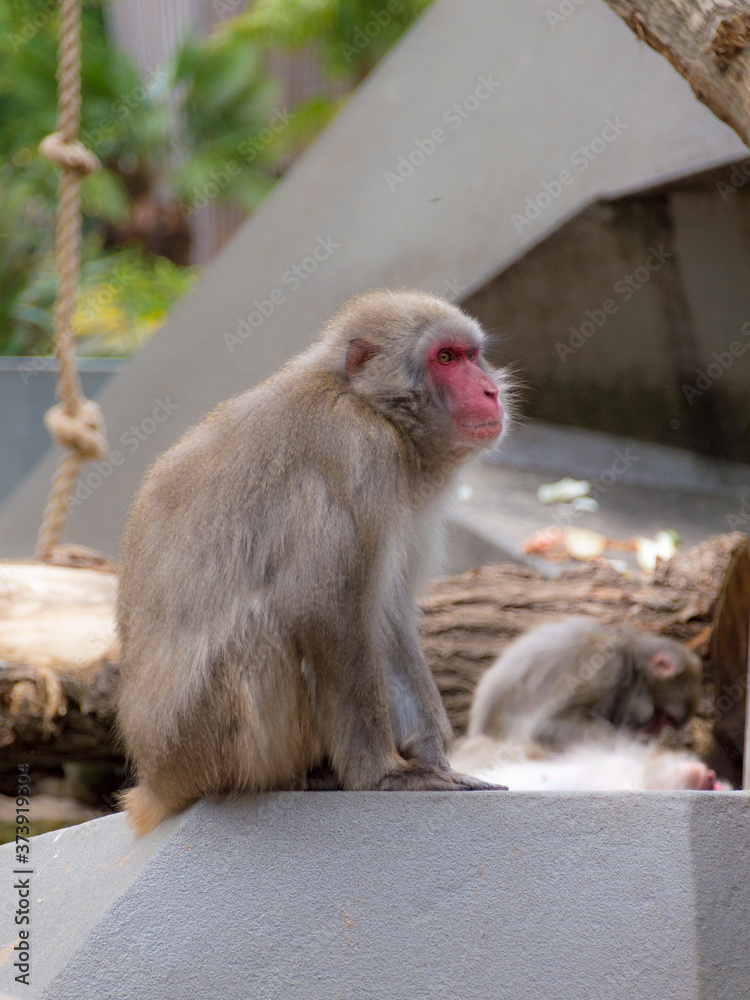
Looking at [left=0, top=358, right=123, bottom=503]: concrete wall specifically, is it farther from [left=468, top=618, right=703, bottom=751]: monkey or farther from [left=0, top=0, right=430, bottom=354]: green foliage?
[left=468, top=618, right=703, bottom=751]: monkey

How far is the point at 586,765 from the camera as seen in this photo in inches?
180

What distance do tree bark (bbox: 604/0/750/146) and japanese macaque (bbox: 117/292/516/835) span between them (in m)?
0.98

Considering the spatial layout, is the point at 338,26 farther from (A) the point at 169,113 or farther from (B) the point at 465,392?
(B) the point at 465,392

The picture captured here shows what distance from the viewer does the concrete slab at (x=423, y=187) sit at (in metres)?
7.14

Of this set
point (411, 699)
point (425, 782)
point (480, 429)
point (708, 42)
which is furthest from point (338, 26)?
point (425, 782)

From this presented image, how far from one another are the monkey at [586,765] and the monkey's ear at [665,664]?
0.34m

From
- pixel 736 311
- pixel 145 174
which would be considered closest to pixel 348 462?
pixel 736 311

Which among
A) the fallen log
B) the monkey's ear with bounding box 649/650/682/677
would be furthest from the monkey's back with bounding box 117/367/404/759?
the monkey's ear with bounding box 649/650/682/677

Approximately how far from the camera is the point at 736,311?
24.1ft

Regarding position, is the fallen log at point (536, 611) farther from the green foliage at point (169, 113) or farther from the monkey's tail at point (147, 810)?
the green foliage at point (169, 113)

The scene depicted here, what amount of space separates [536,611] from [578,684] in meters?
0.61

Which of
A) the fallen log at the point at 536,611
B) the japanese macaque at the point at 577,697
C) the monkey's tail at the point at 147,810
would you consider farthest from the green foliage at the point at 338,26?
the monkey's tail at the point at 147,810

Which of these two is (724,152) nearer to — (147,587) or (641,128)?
(641,128)

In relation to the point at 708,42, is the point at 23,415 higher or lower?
higher
